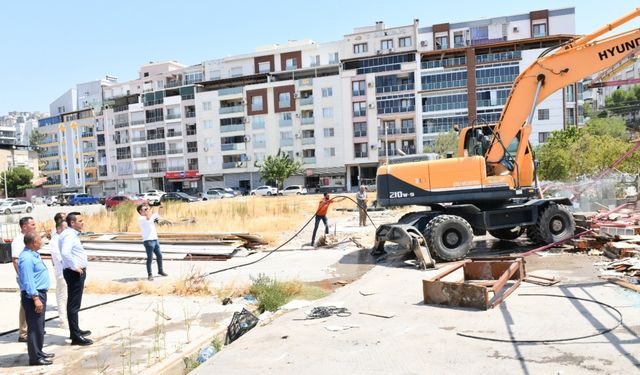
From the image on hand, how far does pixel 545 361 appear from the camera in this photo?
17.5 ft

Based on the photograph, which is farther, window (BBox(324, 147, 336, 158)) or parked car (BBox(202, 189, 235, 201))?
window (BBox(324, 147, 336, 158))

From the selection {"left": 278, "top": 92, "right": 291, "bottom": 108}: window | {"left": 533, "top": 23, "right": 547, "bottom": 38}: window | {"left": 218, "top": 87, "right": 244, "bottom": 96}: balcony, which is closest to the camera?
{"left": 533, "top": 23, "right": 547, "bottom": 38}: window

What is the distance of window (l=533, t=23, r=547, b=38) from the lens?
6531 cm

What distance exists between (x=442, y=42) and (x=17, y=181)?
73724 millimetres

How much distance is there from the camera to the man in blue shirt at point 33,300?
237 inches

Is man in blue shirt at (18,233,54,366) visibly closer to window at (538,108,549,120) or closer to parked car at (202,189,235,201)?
parked car at (202,189,235,201)

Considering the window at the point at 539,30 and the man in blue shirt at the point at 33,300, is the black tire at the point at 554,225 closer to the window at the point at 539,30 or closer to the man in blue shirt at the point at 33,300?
the man in blue shirt at the point at 33,300

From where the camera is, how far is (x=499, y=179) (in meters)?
12.3

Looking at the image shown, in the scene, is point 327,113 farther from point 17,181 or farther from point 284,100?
point 17,181

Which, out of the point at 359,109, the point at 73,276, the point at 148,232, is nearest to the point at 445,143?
the point at 359,109

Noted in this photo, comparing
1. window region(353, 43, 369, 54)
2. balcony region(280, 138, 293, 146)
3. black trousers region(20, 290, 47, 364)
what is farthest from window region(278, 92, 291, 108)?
black trousers region(20, 290, 47, 364)

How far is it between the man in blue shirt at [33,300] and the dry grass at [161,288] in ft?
12.3

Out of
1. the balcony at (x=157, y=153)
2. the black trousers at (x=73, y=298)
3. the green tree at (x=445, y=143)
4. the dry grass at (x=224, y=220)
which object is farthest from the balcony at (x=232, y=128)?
the black trousers at (x=73, y=298)

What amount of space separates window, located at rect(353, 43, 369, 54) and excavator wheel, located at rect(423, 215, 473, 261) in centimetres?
5985
